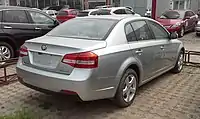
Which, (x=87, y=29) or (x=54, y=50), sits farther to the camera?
(x=87, y=29)

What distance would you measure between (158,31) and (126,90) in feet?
5.71

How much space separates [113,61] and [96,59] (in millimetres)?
358

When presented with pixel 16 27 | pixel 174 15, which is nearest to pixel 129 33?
pixel 16 27

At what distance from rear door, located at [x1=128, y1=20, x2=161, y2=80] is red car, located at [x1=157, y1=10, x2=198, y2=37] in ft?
26.4

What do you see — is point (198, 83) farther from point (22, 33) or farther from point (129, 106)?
point (22, 33)

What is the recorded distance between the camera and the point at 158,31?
201 inches

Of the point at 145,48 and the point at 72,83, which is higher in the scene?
the point at 145,48

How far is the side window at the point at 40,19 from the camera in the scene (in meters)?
7.23

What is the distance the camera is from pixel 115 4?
26.0 metres

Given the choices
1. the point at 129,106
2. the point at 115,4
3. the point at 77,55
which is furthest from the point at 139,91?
the point at 115,4

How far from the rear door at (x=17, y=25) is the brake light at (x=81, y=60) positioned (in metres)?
3.92

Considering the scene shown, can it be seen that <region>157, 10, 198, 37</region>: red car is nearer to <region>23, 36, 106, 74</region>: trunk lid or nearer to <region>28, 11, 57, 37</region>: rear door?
<region>28, 11, 57, 37</region>: rear door

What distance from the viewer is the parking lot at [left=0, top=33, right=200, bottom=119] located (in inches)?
148

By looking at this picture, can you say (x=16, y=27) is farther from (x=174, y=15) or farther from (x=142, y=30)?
(x=174, y=15)
